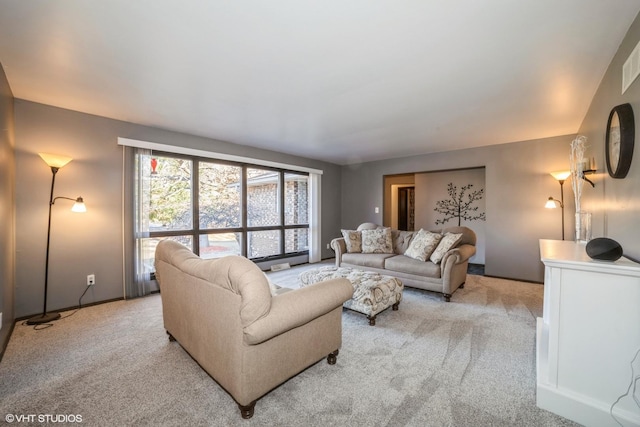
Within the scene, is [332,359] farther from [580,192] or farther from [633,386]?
[580,192]

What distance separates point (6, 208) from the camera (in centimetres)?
252

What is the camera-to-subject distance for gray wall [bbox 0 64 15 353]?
7.61 ft

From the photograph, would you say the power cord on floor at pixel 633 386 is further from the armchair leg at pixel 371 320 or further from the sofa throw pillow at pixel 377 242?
the sofa throw pillow at pixel 377 242

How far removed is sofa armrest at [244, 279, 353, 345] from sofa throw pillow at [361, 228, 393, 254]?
2728 millimetres

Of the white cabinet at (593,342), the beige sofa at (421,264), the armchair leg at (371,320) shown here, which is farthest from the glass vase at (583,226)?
the armchair leg at (371,320)

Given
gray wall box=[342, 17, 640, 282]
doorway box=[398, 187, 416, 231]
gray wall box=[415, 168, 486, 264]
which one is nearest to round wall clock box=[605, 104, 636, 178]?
gray wall box=[342, 17, 640, 282]

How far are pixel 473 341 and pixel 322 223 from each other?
14.3 ft

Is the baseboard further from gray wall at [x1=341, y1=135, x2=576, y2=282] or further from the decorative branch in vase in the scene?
gray wall at [x1=341, y1=135, x2=576, y2=282]

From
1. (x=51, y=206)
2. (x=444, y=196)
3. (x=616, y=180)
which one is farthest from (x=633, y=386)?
(x=444, y=196)

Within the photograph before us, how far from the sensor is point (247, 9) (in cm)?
161

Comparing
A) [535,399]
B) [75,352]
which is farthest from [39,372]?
[535,399]

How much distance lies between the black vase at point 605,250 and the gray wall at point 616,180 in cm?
22

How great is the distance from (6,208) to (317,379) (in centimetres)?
328

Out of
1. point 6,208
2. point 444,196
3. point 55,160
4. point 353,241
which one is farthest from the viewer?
point 444,196
